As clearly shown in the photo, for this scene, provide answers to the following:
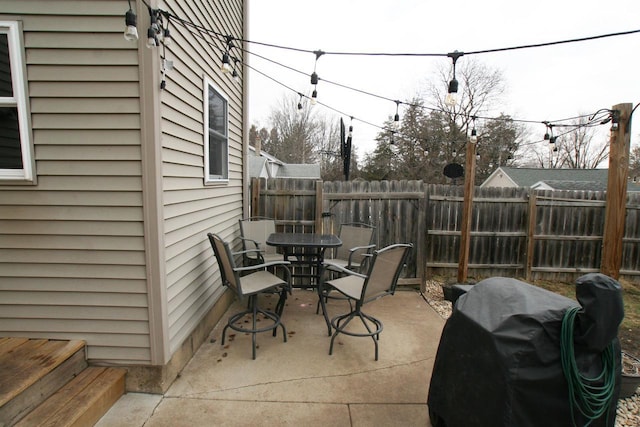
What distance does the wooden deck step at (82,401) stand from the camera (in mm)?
1559

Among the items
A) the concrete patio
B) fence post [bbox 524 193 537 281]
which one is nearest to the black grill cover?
the concrete patio

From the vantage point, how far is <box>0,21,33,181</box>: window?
180cm

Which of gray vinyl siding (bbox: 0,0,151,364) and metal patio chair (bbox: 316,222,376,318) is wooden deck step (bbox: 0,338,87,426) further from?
metal patio chair (bbox: 316,222,376,318)

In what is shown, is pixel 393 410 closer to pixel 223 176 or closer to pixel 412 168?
pixel 223 176

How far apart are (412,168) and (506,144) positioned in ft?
19.2

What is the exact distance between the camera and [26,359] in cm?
179

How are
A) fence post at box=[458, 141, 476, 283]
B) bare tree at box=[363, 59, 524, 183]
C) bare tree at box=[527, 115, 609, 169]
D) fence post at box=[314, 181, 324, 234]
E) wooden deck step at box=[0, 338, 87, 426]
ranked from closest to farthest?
wooden deck step at box=[0, 338, 87, 426], fence post at box=[458, 141, 476, 283], fence post at box=[314, 181, 324, 234], bare tree at box=[363, 59, 524, 183], bare tree at box=[527, 115, 609, 169]

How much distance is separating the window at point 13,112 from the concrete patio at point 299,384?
162 cm

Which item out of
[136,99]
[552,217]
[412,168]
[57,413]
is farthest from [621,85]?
[57,413]

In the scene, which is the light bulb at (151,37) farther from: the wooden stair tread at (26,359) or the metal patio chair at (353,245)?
the metal patio chair at (353,245)

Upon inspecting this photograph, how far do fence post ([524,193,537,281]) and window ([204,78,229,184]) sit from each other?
4469 mm

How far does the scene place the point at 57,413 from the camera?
63.0 inches

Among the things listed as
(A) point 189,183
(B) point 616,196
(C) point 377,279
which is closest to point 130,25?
(A) point 189,183

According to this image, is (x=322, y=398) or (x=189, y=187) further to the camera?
(x=189, y=187)
